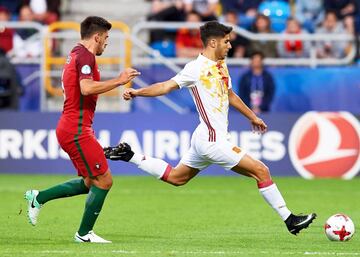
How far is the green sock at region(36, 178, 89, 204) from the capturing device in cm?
1150

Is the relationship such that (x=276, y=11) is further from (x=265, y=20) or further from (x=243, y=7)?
(x=265, y=20)

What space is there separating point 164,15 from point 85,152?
1222 centimetres

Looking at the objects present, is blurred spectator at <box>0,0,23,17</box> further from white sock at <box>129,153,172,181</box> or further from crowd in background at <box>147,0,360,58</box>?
white sock at <box>129,153,172,181</box>

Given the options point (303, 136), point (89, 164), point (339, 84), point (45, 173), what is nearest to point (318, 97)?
point (339, 84)

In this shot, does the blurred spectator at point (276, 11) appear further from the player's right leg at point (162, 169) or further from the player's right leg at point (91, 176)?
the player's right leg at point (91, 176)

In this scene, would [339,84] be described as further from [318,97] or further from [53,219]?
[53,219]

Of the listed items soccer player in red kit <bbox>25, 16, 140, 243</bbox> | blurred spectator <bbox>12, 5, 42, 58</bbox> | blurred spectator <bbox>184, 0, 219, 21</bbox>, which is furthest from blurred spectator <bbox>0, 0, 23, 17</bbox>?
soccer player in red kit <bbox>25, 16, 140, 243</bbox>

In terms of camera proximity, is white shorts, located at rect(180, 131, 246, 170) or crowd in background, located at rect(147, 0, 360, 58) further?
crowd in background, located at rect(147, 0, 360, 58)

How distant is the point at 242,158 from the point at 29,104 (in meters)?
10.8

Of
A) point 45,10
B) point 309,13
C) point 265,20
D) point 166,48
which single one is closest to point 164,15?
point 166,48

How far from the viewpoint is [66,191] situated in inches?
455

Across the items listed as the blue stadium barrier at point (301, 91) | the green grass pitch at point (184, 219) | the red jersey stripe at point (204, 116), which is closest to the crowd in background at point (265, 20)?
the blue stadium barrier at point (301, 91)

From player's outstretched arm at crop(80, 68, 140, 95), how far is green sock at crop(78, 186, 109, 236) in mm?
1007

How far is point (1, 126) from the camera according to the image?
66.1ft
